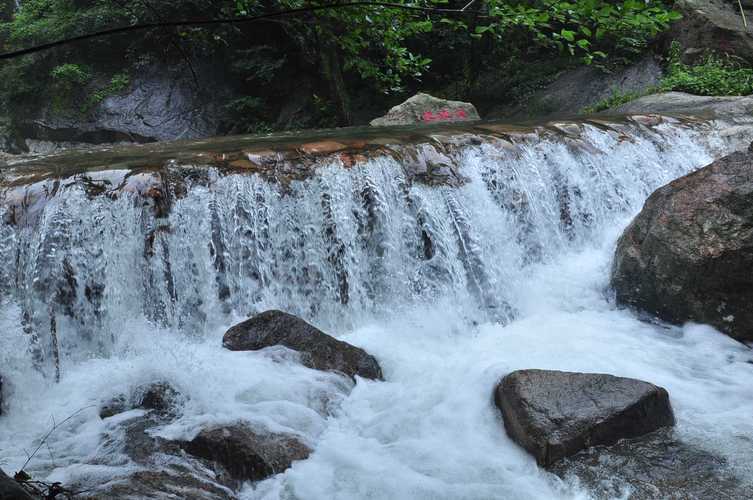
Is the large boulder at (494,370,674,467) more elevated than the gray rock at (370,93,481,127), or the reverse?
the gray rock at (370,93,481,127)

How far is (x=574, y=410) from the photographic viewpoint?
325cm

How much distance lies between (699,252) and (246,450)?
3639 mm

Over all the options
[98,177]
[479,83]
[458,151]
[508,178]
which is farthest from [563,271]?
[479,83]

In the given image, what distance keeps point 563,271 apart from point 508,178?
1.07 m

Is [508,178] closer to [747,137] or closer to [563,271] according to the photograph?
[563,271]

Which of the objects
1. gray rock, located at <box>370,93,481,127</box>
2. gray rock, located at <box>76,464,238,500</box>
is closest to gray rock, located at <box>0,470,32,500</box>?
gray rock, located at <box>76,464,238,500</box>

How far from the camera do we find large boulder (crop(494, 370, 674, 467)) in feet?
Answer: 10.4

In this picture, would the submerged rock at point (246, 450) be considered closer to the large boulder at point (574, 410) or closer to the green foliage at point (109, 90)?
the large boulder at point (574, 410)

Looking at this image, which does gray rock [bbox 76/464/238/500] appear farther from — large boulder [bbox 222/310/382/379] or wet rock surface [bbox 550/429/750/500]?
wet rock surface [bbox 550/429/750/500]

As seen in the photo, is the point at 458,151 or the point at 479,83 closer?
the point at 458,151

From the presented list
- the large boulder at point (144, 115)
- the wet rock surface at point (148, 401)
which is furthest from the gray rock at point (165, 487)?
the large boulder at point (144, 115)

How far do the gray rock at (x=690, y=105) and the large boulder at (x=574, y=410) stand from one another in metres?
6.33

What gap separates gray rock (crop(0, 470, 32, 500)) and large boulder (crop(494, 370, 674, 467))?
7.70 feet

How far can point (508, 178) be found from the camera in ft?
20.3
